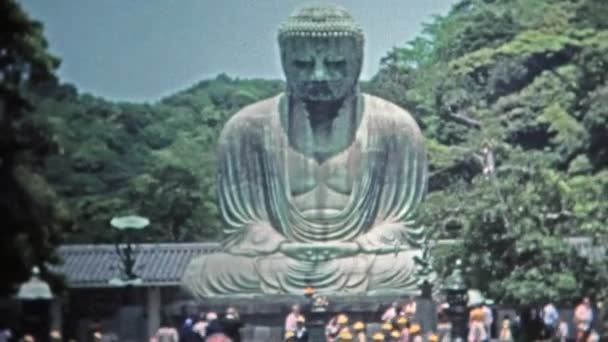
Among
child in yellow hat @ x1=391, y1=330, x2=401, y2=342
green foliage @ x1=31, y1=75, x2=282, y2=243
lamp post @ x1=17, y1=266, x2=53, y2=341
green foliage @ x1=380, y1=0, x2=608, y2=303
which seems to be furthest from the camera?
green foliage @ x1=31, y1=75, x2=282, y2=243

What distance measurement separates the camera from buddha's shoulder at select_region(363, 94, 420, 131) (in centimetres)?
3331

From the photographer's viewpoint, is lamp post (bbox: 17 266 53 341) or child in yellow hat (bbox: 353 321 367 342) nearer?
lamp post (bbox: 17 266 53 341)

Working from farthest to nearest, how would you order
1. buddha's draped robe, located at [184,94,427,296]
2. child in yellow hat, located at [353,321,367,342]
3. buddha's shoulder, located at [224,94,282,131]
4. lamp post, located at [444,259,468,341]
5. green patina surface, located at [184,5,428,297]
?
buddha's shoulder, located at [224,94,282,131] → green patina surface, located at [184,5,428,297] → buddha's draped robe, located at [184,94,427,296] → lamp post, located at [444,259,468,341] → child in yellow hat, located at [353,321,367,342]

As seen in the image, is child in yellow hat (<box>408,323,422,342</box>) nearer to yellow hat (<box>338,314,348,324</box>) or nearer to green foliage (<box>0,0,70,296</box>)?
yellow hat (<box>338,314,348,324</box>)

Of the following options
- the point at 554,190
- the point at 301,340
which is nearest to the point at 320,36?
the point at 554,190

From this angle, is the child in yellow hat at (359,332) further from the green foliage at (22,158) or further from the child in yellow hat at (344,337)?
the green foliage at (22,158)

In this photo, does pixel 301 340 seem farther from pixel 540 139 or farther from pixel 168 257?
pixel 540 139

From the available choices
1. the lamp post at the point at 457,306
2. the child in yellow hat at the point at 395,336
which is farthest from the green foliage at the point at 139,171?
the child in yellow hat at the point at 395,336

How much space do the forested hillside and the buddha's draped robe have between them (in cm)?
73

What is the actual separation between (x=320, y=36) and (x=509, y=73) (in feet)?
40.6

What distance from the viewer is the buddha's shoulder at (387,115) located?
109 ft

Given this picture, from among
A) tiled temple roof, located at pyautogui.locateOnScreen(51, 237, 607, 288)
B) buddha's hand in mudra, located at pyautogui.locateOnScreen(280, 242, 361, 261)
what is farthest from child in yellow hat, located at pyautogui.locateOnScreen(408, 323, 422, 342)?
tiled temple roof, located at pyautogui.locateOnScreen(51, 237, 607, 288)

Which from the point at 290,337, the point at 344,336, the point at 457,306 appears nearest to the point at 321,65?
the point at 457,306

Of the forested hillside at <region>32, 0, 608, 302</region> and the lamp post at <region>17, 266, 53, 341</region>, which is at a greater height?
the forested hillside at <region>32, 0, 608, 302</region>
